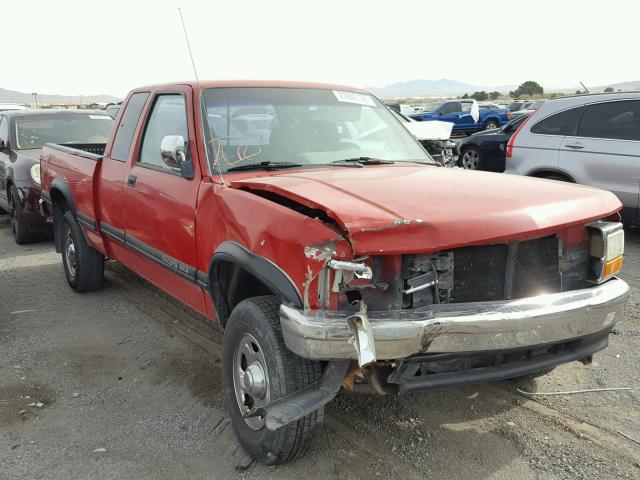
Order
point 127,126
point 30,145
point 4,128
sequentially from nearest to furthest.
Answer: point 127,126
point 30,145
point 4,128

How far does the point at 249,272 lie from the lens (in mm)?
2770

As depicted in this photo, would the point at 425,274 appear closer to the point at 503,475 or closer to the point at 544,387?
the point at 503,475

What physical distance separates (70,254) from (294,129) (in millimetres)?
3180

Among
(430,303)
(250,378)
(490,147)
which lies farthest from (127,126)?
(490,147)

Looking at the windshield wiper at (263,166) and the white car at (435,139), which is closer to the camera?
the windshield wiper at (263,166)

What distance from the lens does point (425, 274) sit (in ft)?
7.97

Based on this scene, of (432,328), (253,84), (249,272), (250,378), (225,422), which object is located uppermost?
(253,84)

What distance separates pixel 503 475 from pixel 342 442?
0.82 metres

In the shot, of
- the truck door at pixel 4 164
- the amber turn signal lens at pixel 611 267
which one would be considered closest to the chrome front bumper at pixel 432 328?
the amber turn signal lens at pixel 611 267

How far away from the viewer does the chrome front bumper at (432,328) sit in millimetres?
2270

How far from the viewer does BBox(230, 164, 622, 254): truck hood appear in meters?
2.30

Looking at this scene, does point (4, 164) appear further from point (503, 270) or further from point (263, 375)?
point (503, 270)

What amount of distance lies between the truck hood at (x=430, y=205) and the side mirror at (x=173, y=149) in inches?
19.3

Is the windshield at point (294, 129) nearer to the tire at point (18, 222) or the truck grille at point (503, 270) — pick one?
the truck grille at point (503, 270)
